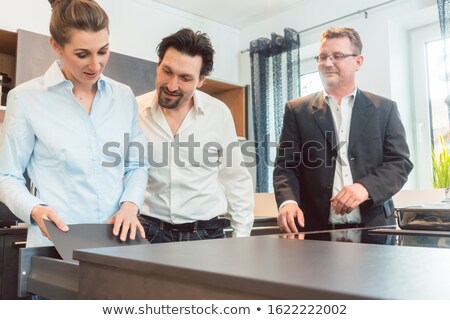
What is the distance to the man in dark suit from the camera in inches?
63.2

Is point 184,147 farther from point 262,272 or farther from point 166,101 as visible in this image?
point 262,272

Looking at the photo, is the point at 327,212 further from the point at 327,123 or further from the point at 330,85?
the point at 330,85

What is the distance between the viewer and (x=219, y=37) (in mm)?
4066

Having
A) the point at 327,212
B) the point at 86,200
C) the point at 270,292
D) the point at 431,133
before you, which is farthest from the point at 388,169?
the point at 431,133

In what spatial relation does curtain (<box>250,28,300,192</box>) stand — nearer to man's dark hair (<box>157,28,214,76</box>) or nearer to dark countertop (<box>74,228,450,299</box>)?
man's dark hair (<box>157,28,214,76</box>)

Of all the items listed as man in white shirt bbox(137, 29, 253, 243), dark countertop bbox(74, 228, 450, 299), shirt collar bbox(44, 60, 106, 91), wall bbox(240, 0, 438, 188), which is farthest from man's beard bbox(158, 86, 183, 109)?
wall bbox(240, 0, 438, 188)

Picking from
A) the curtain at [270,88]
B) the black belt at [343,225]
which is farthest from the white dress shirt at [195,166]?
the curtain at [270,88]

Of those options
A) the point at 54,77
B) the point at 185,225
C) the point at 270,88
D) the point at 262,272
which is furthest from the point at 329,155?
the point at 270,88

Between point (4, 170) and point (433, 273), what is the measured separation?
3.47 ft

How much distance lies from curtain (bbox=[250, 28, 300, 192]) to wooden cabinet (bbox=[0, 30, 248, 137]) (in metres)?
0.15

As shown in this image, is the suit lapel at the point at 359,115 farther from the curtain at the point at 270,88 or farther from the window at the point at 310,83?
the window at the point at 310,83

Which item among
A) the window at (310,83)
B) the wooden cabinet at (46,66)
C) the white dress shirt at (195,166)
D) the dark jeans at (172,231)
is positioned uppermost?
the window at (310,83)

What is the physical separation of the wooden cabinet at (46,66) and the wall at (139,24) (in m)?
0.29

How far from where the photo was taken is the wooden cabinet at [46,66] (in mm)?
2455
